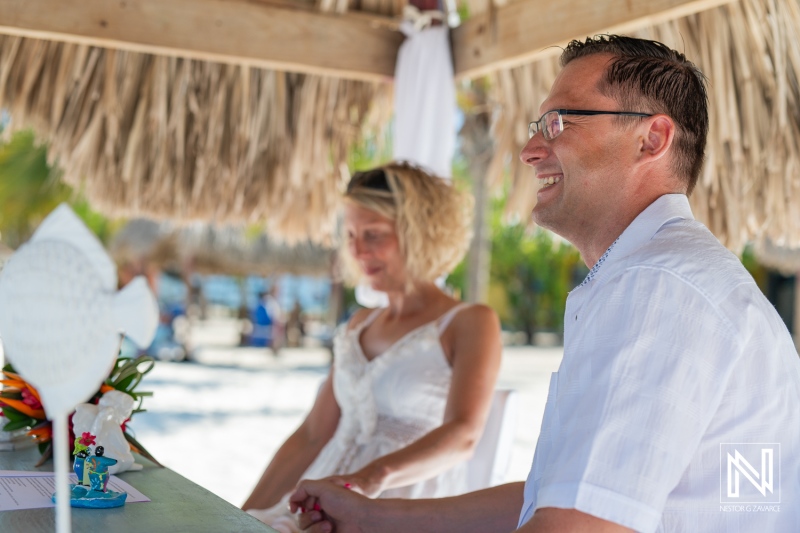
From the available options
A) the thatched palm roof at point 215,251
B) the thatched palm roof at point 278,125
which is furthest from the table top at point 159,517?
the thatched palm roof at point 215,251

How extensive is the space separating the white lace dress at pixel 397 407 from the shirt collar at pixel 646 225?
126 centimetres

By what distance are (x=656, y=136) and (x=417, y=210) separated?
136 cm

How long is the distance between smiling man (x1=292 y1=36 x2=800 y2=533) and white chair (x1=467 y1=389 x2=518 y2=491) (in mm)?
1215

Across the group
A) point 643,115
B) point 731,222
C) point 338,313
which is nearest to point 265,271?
point 338,313

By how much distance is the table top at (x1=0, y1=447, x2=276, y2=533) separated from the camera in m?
1.37

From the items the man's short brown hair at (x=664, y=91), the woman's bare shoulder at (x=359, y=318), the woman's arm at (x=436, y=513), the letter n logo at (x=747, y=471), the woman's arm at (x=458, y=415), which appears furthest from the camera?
the woman's bare shoulder at (x=359, y=318)

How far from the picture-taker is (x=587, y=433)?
Result: 1.11m

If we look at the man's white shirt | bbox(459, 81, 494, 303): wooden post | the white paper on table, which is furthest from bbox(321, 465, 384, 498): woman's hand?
bbox(459, 81, 494, 303): wooden post

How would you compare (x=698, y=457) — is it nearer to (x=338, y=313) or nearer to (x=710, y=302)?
(x=710, y=302)

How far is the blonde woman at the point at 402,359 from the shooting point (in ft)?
8.10

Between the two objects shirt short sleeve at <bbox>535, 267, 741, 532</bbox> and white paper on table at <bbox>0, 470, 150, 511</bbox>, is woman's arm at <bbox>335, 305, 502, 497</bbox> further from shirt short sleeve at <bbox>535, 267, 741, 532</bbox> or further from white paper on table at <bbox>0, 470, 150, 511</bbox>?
shirt short sleeve at <bbox>535, 267, 741, 532</bbox>

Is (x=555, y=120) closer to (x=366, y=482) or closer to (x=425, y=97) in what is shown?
(x=366, y=482)

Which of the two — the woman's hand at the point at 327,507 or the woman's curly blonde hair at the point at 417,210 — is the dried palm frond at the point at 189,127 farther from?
the woman's hand at the point at 327,507

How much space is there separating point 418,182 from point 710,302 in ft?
5.57
